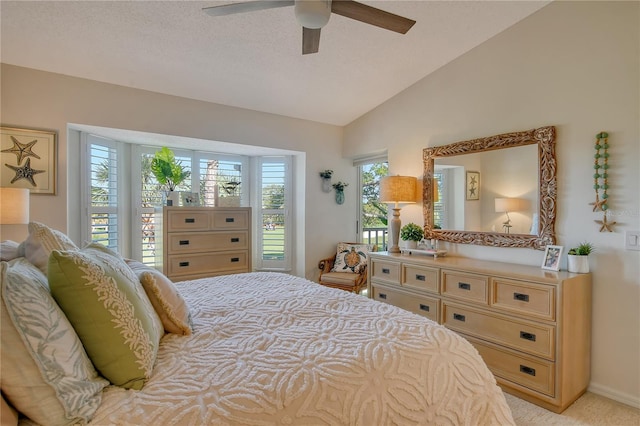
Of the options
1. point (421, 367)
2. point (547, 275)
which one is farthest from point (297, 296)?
point (547, 275)

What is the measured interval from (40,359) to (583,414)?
2798 millimetres

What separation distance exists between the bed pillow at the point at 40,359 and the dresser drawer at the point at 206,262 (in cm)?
257

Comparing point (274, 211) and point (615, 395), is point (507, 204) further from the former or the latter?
point (274, 211)

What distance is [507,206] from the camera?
268 centimetres

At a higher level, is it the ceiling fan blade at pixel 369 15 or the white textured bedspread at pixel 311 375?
the ceiling fan blade at pixel 369 15

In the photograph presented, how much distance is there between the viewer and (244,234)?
12.3 ft

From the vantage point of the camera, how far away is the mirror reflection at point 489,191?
256cm

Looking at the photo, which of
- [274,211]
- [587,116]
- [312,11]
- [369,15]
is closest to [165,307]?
[312,11]

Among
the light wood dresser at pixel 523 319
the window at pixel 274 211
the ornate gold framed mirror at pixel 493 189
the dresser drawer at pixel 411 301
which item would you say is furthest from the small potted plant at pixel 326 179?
the light wood dresser at pixel 523 319

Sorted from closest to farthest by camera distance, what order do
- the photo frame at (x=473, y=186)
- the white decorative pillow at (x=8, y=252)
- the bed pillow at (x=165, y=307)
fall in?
the white decorative pillow at (x=8, y=252) → the bed pillow at (x=165, y=307) → the photo frame at (x=473, y=186)

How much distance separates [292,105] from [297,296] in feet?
8.64

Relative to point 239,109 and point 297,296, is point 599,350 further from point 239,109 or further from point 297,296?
point 239,109

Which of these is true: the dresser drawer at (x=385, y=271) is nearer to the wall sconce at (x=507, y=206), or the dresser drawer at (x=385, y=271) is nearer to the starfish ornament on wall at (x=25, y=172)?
the wall sconce at (x=507, y=206)

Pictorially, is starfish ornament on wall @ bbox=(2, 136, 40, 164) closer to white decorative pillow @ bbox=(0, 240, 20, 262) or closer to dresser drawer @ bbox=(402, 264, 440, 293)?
white decorative pillow @ bbox=(0, 240, 20, 262)
